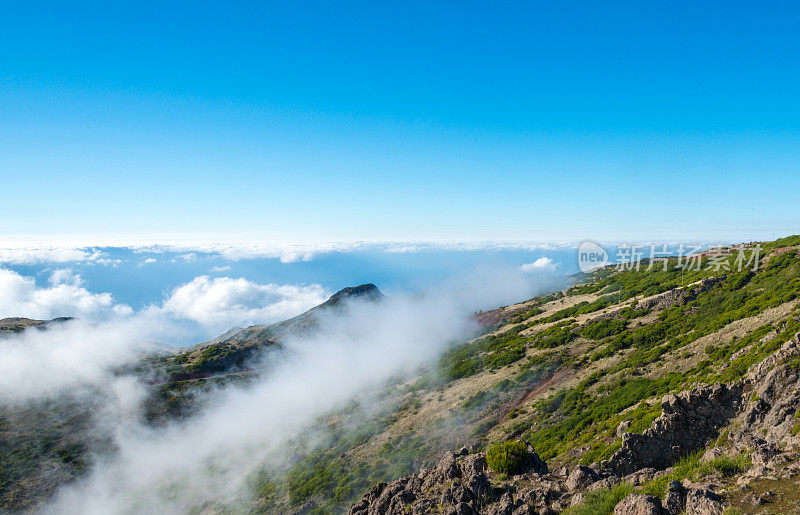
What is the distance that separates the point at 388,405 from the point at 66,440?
53265 mm

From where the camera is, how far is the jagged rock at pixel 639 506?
374 inches

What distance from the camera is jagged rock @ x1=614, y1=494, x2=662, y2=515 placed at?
9.49m

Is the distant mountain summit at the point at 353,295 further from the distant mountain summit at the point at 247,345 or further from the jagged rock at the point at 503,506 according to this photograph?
the jagged rock at the point at 503,506

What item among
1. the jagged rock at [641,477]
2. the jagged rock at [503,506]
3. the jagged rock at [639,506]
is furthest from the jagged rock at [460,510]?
the jagged rock at [641,477]

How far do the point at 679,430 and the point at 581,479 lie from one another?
6.15 metres

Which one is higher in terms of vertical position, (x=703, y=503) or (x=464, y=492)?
(x=703, y=503)

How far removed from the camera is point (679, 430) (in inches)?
620

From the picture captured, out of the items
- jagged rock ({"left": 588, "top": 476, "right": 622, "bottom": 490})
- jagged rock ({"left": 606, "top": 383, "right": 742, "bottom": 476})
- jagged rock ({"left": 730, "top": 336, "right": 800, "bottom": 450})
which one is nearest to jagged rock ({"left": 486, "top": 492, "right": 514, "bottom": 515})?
jagged rock ({"left": 588, "top": 476, "right": 622, "bottom": 490})

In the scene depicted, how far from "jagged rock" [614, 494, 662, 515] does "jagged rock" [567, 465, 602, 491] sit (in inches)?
115

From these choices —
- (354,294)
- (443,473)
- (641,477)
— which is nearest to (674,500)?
(641,477)

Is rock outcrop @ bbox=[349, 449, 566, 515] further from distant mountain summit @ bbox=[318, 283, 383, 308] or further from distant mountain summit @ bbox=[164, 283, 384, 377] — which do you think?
distant mountain summit @ bbox=[318, 283, 383, 308]

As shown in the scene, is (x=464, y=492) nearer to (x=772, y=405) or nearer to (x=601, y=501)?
(x=601, y=501)

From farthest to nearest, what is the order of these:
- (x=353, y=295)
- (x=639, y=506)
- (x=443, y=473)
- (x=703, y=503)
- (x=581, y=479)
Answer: (x=353, y=295) → (x=443, y=473) → (x=581, y=479) → (x=639, y=506) → (x=703, y=503)

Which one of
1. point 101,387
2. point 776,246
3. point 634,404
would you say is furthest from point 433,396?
point 101,387
